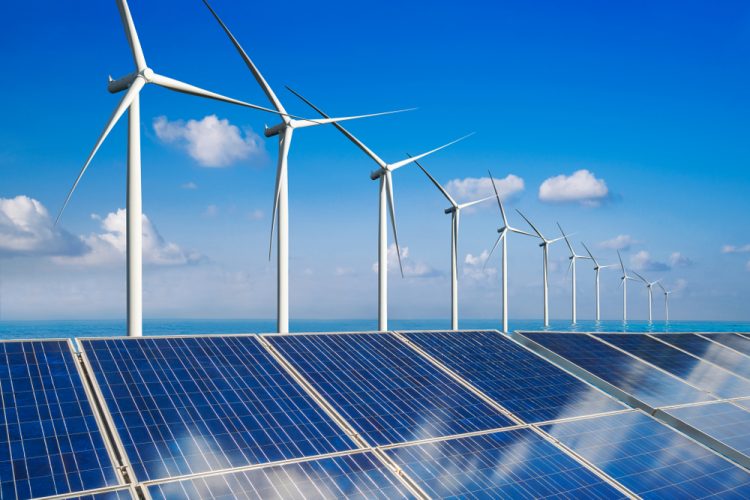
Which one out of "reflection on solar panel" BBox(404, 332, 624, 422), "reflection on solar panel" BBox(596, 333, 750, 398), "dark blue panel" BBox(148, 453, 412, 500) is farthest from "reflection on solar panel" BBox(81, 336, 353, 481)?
"reflection on solar panel" BBox(596, 333, 750, 398)

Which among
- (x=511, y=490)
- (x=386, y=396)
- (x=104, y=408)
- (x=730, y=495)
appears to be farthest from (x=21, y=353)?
(x=730, y=495)

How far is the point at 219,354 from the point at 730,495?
1771 cm

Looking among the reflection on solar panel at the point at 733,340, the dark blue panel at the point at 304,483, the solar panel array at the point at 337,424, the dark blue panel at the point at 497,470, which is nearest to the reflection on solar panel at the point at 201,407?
the solar panel array at the point at 337,424

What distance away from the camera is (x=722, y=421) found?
27.0 metres

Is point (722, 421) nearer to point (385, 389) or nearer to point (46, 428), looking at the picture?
point (385, 389)

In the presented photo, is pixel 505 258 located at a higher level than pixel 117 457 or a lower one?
higher

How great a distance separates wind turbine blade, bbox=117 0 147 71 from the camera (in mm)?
25983

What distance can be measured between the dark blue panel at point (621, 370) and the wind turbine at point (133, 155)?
20.3 meters

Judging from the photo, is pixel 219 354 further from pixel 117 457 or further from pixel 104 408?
pixel 117 457

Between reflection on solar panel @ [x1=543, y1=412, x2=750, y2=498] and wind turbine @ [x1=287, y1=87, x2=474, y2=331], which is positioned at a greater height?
wind turbine @ [x1=287, y1=87, x2=474, y2=331]

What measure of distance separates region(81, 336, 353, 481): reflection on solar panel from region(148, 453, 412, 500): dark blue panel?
0.51 m

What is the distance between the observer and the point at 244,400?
19.8 meters

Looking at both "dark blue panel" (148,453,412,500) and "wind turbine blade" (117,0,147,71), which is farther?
"wind turbine blade" (117,0,147,71)

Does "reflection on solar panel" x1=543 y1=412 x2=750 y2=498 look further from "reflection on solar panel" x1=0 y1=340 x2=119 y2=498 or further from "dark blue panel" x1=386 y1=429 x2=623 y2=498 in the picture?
"reflection on solar panel" x1=0 y1=340 x2=119 y2=498
